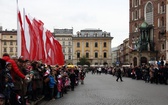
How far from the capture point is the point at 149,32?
3408 inches

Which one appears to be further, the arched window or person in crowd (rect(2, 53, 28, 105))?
the arched window

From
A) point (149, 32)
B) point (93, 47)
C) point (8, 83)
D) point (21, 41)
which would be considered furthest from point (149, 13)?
point (8, 83)

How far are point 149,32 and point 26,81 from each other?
74.8 m

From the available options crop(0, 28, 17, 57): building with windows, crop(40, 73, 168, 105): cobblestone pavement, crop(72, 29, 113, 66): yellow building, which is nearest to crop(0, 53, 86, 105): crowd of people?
crop(40, 73, 168, 105): cobblestone pavement

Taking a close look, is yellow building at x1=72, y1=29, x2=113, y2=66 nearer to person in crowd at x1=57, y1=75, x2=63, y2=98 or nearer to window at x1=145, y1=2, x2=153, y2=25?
window at x1=145, y1=2, x2=153, y2=25

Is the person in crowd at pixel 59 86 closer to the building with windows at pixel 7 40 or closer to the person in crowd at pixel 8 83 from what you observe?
the person in crowd at pixel 8 83

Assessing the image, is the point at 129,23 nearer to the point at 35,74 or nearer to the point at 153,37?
the point at 153,37

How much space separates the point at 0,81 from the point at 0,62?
2.10 feet

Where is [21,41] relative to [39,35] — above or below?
below

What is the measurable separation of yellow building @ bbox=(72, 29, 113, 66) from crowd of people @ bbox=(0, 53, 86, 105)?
118418mm

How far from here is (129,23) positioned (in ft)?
320

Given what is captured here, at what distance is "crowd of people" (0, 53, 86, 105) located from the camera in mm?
11015

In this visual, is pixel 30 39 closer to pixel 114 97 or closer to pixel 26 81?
pixel 26 81

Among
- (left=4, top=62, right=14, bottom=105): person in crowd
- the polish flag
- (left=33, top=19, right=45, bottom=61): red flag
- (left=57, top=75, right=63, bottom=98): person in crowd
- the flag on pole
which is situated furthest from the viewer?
(left=57, top=75, right=63, bottom=98): person in crowd
